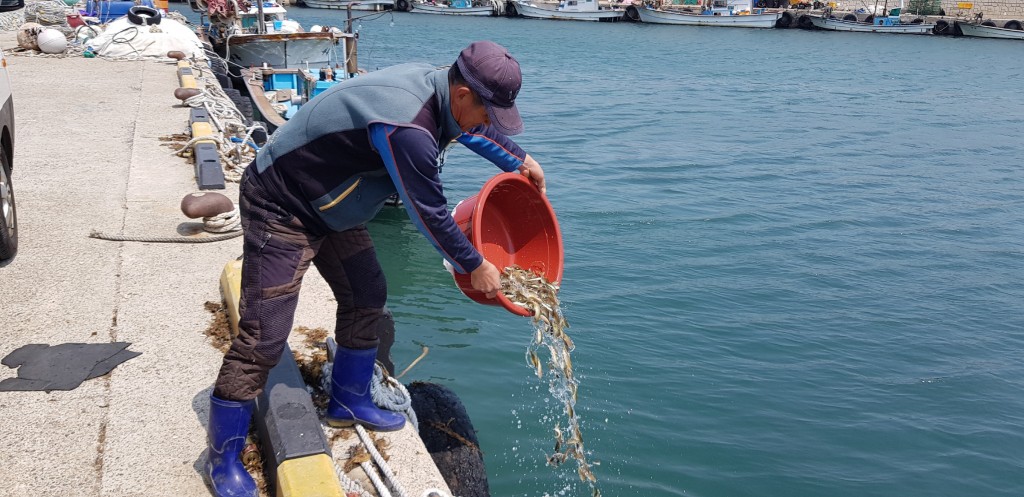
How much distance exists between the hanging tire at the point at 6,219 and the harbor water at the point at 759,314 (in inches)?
126

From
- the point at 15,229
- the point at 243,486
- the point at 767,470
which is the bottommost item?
the point at 767,470

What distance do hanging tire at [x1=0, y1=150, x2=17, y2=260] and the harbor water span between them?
320 centimetres

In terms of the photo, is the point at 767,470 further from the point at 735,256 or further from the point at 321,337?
the point at 735,256

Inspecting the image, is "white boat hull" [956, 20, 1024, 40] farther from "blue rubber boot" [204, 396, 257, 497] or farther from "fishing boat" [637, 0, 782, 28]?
"blue rubber boot" [204, 396, 257, 497]

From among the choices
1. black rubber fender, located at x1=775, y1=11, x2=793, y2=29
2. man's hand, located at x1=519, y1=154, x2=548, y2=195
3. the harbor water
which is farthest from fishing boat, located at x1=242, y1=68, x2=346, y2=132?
black rubber fender, located at x1=775, y1=11, x2=793, y2=29

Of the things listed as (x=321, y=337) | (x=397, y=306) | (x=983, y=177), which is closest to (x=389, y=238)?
(x=397, y=306)

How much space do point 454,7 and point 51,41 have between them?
5735 cm

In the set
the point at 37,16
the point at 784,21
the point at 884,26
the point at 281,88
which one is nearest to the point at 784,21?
the point at 784,21

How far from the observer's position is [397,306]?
873cm

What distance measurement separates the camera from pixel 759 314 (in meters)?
8.68

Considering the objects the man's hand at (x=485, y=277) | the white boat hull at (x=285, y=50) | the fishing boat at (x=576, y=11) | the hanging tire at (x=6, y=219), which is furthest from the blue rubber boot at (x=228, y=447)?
the fishing boat at (x=576, y=11)

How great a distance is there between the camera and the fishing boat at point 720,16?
63062 mm

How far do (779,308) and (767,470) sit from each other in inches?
124

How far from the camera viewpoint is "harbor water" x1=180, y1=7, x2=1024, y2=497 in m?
6.15
